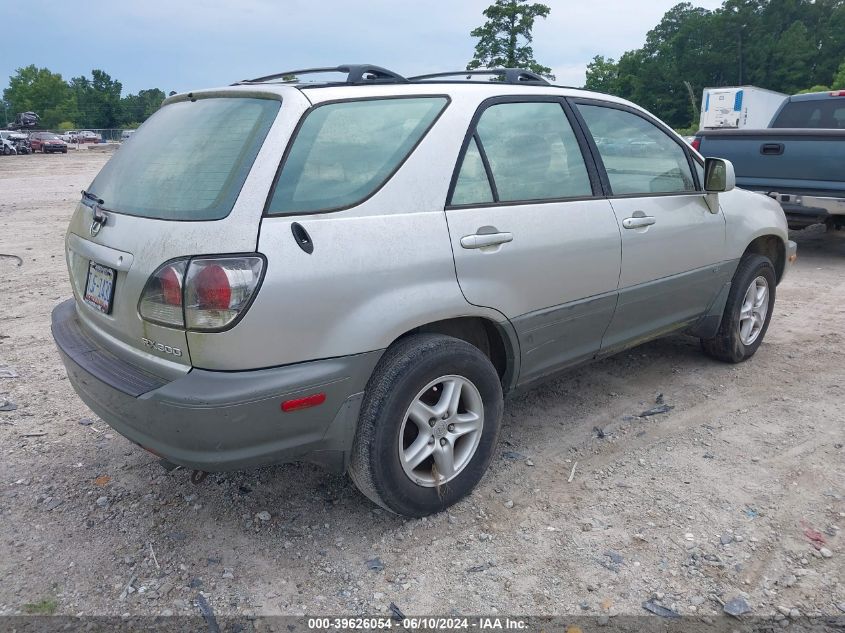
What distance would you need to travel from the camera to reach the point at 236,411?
2.27 meters

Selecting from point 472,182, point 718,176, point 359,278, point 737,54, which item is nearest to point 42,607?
point 359,278

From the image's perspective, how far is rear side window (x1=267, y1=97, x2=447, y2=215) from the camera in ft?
8.04

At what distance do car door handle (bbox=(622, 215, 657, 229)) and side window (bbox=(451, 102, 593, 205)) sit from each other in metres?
0.27

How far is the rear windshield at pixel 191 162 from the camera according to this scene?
2.43m

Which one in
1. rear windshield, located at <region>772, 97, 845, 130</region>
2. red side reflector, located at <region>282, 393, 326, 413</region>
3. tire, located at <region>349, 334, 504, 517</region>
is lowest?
tire, located at <region>349, 334, 504, 517</region>

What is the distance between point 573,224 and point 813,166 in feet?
17.9

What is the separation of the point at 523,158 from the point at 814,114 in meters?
8.32

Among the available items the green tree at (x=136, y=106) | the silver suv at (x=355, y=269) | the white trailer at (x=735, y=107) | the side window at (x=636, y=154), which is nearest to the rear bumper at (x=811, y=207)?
the side window at (x=636, y=154)

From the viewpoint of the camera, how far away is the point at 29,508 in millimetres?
3025

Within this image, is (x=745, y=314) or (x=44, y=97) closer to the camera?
(x=745, y=314)

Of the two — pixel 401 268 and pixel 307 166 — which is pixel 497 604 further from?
pixel 307 166

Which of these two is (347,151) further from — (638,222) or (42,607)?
(42,607)

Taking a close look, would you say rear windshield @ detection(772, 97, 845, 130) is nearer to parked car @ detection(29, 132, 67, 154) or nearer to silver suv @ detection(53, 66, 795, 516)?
silver suv @ detection(53, 66, 795, 516)

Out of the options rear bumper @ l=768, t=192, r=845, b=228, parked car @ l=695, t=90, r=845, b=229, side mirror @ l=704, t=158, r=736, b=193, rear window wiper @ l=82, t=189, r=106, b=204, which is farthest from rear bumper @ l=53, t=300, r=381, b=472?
parked car @ l=695, t=90, r=845, b=229
